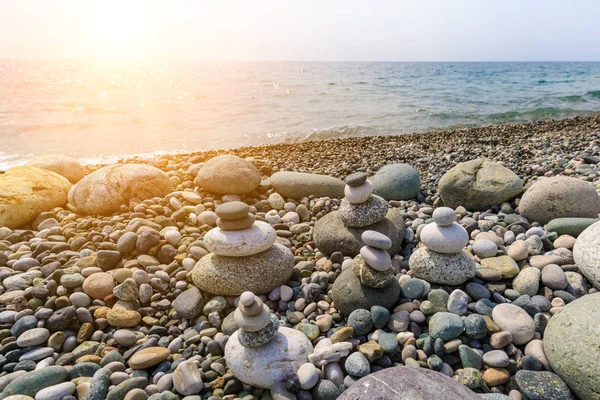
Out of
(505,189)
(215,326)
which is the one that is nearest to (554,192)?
(505,189)

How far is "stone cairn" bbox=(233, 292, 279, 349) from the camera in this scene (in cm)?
249

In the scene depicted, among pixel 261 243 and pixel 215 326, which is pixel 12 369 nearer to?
pixel 215 326

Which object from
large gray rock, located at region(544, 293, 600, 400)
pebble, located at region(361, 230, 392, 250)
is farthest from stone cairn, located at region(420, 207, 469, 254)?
large gray rock, located at region(544, 293, 600, 400)

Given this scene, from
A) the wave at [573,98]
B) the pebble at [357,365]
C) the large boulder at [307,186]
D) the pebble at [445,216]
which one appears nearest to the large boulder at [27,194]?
the large boulder at [307,186]

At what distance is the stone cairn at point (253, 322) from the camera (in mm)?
2492

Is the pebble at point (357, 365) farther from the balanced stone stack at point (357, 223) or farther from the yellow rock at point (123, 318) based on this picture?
the yellow rock at point (123, 318)

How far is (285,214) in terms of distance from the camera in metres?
5.24

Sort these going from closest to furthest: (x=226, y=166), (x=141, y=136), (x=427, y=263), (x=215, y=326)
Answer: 1. (x=215, y=326)
2. (x=427, y=263)
3. (x=226, y=166)
4. (x=141, y=136)

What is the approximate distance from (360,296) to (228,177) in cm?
330

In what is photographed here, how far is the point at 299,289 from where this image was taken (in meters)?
3.56

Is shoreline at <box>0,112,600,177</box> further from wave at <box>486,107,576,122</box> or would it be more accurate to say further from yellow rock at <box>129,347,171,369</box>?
yellow rock at <box>129,347,171,369</box>

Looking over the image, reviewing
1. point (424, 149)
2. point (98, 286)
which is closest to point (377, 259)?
point (98, 286)

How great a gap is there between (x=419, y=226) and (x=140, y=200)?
159 inches

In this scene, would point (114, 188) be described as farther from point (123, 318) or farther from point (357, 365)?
point (357, 365)
